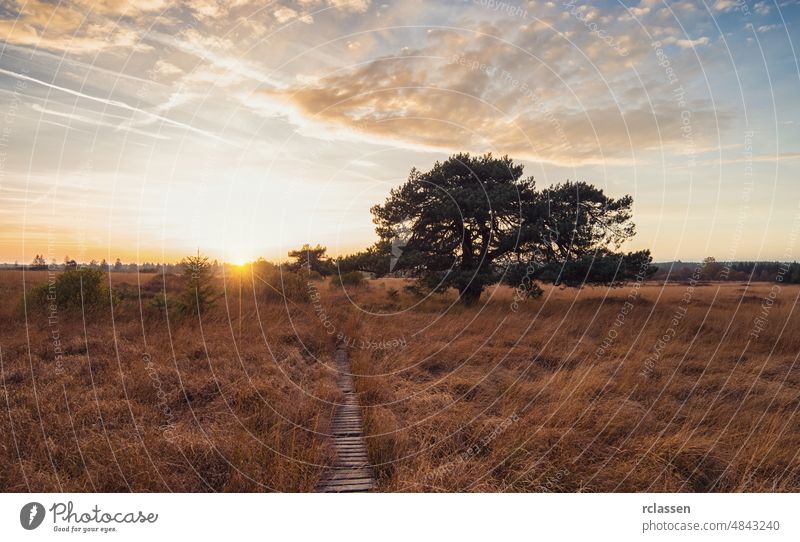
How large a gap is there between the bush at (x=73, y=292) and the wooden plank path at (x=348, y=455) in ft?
36.2

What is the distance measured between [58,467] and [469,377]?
296 inches

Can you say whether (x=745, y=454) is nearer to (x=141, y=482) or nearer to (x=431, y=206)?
(x=141, y=482)

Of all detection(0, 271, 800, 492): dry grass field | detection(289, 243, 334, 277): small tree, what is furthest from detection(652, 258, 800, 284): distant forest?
detection(289, 243, 334, 277): small tree

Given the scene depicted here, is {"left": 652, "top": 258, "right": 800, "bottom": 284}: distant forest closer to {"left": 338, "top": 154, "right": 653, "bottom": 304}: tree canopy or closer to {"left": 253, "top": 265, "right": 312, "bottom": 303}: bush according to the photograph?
{"left": 338, "top": 154, "right": 653, "bottom": 304}: tree canopy

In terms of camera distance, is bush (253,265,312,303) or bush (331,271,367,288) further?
bush (331,271,367,288)

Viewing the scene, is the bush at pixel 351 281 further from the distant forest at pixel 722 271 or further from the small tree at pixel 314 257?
the distant forest at pixel 722 271

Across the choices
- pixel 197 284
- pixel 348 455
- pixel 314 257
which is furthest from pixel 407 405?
pixel 314 257

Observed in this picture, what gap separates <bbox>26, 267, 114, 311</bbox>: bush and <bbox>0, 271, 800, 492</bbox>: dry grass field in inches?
21.5

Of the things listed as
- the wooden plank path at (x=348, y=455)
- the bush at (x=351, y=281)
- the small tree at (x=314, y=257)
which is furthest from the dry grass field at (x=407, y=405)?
the small tree at (x=314, y=257)

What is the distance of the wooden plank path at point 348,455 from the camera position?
5.07 meters

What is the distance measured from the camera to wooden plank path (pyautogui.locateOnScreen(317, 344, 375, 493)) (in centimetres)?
507

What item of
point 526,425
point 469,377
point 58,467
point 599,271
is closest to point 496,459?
point 526,425

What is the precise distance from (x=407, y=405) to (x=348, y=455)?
2.18 m

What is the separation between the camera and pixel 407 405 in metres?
7.88
